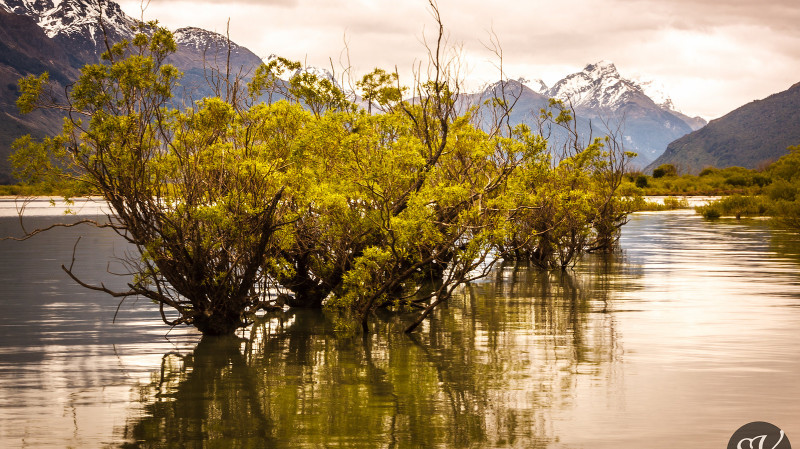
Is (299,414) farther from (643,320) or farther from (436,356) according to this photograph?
(643,320)

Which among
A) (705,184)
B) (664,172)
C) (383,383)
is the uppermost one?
(664,172)

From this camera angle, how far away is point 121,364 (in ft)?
48.9

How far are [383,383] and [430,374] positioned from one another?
3.22ft

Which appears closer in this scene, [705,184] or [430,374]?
[430,374]

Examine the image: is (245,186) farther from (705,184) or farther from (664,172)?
(664,172)

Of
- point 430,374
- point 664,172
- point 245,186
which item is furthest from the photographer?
point 664,172

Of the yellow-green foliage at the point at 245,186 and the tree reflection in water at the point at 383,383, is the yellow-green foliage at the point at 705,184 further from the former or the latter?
the tree reflection in water at the point at 383,383

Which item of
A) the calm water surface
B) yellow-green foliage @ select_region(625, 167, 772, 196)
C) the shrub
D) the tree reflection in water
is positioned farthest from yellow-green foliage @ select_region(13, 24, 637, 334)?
the shrub

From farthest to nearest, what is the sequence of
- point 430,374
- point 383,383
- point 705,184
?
point 705,184 → point 430,374 → point 383,383

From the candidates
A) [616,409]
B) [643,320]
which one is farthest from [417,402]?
[643,320]

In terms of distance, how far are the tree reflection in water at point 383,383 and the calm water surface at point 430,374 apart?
45 mm

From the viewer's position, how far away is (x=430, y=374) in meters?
13.9

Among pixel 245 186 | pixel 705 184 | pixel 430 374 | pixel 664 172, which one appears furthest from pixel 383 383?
pixel 664 172

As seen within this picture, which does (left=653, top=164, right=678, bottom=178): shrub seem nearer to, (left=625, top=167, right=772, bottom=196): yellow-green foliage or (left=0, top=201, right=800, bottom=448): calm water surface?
Answer: (left=625, top=167, right=772, bottom=196): yellow-green foliage
